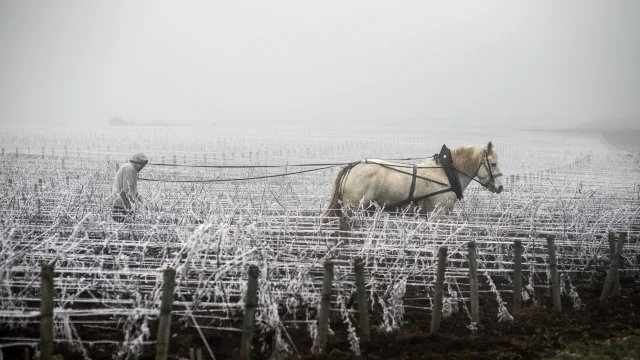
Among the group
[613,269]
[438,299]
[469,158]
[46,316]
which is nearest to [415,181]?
[469,158]

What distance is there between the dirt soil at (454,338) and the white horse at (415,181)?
9.73 feet

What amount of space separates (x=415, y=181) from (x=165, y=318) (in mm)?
5789

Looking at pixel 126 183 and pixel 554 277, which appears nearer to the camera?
pixel 554 277

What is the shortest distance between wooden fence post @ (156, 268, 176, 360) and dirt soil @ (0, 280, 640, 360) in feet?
1.32

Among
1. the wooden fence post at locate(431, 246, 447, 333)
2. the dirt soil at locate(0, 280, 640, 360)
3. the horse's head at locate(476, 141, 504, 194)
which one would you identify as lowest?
the dirt soil at locate(0, 280, 640, 360)

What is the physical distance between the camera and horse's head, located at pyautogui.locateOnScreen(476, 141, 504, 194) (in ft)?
32.6

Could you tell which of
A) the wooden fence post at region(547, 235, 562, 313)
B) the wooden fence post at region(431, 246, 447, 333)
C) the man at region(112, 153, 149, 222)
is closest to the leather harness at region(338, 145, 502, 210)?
the wooden fence post at region(547, 235, 562, 313)

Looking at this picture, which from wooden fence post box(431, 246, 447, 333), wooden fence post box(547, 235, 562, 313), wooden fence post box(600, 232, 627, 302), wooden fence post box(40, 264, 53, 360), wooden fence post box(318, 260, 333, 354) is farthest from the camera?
wooden fence post box(600, 232, 627, 302)

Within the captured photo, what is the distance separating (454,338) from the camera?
19.1ft

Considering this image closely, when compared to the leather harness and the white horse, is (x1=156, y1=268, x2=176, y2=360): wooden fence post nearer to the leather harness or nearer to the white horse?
the white horse

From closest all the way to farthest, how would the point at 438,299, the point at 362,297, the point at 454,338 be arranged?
the point at 362,297 < the point at 454,338 < the point at 438,299

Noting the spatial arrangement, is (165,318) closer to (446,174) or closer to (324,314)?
(324,314)

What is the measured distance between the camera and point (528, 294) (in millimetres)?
7441

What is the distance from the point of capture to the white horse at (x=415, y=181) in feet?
31.0
